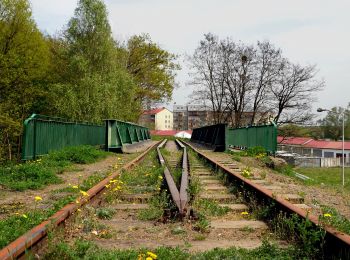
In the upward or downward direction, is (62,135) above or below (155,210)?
above

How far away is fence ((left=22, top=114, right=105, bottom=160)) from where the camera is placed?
10.6 meters

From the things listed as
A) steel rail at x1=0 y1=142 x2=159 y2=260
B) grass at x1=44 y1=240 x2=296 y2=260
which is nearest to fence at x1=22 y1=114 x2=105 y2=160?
steel rail at x1=0 y1=142 x2=159 y2=260

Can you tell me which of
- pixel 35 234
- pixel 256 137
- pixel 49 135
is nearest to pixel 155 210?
pixel 35 234

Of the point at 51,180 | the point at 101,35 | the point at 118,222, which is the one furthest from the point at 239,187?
the point at 101,35

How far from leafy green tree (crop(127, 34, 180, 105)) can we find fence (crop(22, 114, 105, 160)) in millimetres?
29912

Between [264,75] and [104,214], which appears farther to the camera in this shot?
[264,75]

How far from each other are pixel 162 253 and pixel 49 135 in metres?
10.2

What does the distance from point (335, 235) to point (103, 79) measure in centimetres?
2855

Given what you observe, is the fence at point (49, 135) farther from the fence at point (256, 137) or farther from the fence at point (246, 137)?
the fence at point (256, 137)

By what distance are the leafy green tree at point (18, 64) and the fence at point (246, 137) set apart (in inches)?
473

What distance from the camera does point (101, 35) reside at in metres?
33.0

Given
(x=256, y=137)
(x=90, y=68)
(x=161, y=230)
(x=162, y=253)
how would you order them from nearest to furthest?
(x=162, y=253) → (x=161, y=230) → (x=256, y=137) → (x=90, y=68)

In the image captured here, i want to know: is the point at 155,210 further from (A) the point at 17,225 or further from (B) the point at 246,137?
(B) the point at 246,137

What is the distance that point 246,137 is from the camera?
769 inches
